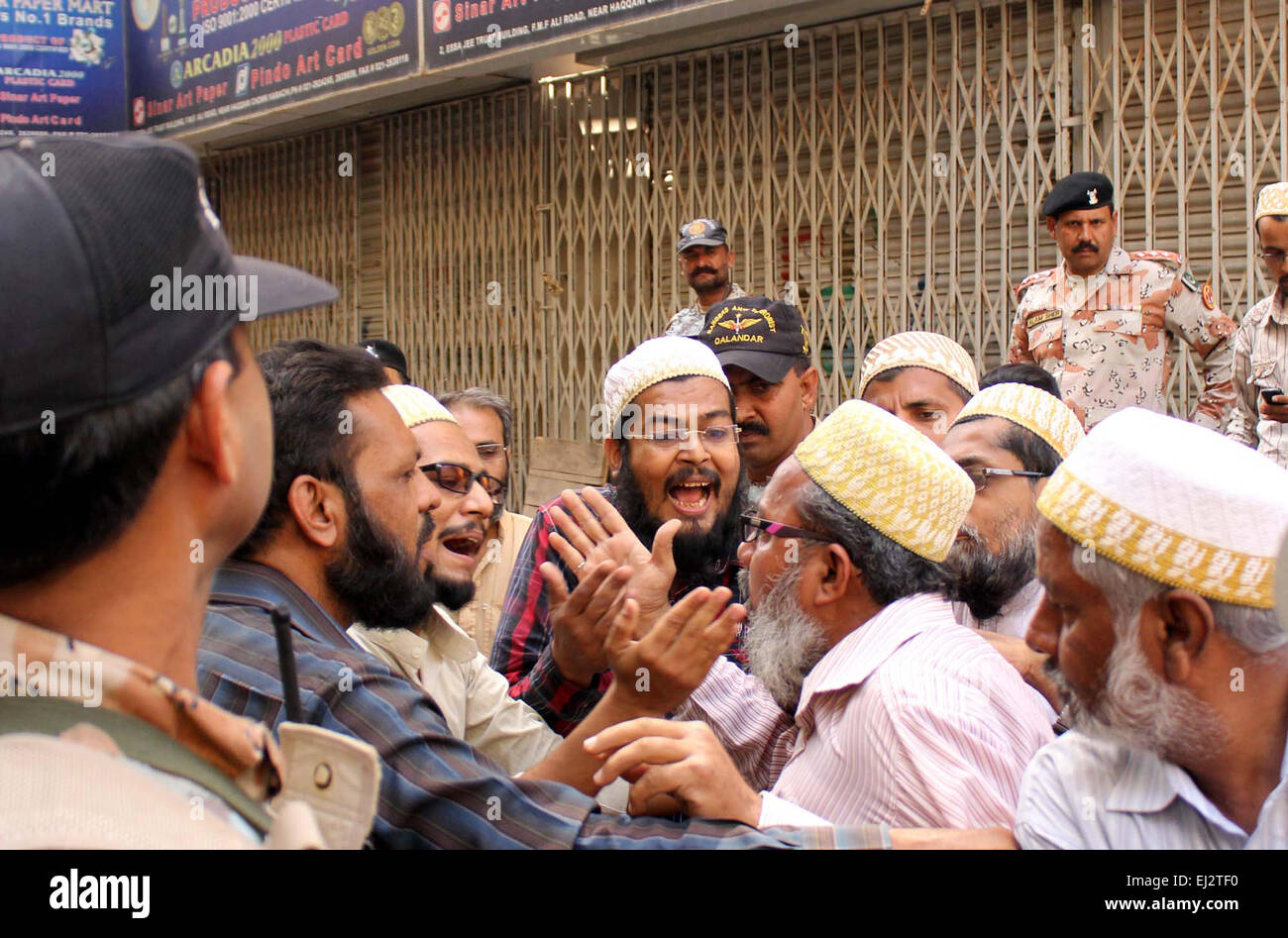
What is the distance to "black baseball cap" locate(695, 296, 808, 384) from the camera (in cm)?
445

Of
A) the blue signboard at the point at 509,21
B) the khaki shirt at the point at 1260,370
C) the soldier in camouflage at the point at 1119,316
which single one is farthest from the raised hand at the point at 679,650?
the blue signboard at the point at 509,21

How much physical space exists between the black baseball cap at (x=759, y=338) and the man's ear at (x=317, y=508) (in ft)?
7.77

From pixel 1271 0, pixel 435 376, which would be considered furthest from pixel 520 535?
pixel 435 376

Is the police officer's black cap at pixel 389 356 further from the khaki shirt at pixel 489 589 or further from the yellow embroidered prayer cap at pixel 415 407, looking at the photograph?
the yellow embroidered prayer cap at pixel 415 407

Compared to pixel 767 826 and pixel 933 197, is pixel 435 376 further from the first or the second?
pixel 767 826

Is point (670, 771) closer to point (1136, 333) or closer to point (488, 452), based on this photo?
point (488, 452)

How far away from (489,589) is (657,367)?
4.17 ft

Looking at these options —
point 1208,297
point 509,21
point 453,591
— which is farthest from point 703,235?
point 453,591

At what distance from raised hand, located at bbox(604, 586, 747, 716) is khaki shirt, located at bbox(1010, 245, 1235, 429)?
13.8ft

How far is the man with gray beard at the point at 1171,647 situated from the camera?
5.71ft

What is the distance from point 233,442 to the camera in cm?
118

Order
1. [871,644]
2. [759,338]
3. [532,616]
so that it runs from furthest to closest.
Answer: [759,338] < [532,616] < [871,644]

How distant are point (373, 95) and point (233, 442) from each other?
8880 millimetres

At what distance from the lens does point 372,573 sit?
233 centimetres
